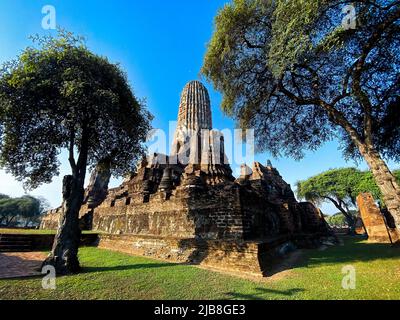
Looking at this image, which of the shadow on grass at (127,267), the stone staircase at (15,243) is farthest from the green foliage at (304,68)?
the stone staircase at (15,243)

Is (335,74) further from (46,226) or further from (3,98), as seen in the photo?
(46,226)

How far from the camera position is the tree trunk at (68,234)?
6.23 m

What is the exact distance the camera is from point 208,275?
5.80 m

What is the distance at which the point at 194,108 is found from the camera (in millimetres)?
34594

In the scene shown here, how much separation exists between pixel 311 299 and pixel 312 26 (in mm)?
7009

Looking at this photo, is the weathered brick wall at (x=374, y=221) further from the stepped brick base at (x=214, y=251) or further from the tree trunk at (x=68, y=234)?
the tree trunk at (x=68, y=234)

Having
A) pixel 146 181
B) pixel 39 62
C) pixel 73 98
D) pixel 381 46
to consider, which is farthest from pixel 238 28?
pixel 146 181

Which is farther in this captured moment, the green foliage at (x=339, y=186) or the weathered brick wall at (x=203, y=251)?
the green foliage at (x=339, y=186)

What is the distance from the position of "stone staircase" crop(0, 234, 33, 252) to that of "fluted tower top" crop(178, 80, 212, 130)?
25531 millimetres

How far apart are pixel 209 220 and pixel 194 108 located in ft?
92.3

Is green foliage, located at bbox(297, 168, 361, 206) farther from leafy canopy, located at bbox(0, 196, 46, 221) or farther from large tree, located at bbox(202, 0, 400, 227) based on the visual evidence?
leafy canopy, located at bbox(0, 196, 46, 221)

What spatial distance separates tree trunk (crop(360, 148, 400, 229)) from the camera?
5.08 meters

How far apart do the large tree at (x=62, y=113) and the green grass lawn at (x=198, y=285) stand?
5.07 feet

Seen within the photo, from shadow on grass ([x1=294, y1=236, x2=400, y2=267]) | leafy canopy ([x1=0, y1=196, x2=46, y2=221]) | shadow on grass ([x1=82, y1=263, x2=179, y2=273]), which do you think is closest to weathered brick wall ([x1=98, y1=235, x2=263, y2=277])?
shadow on grass ([x1=82, y1=263, x2=179, y2=273])
